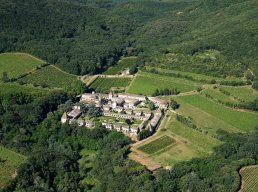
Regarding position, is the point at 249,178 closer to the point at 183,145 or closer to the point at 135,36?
the point at 183,145

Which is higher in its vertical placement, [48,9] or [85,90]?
[48,9]

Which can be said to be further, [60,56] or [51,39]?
[51,39]

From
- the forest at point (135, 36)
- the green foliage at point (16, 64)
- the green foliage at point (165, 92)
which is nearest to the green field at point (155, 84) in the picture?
the green foliage at point (165, 92)

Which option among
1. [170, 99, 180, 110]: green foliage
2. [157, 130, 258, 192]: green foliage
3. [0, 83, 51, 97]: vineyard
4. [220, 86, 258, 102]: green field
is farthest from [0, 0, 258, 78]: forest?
[157, 130, 258, 192]: green foliage

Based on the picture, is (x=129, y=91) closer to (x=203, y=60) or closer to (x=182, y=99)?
(x=182, y=99)

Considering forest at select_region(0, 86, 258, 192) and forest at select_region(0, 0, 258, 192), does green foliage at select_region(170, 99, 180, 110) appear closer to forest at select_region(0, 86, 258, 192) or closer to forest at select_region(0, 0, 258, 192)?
forest at select_region(0, 0, 258, 192)

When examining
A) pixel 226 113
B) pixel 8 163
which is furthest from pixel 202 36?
pixel 8 163

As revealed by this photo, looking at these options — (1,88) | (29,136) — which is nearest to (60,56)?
(1,88)
